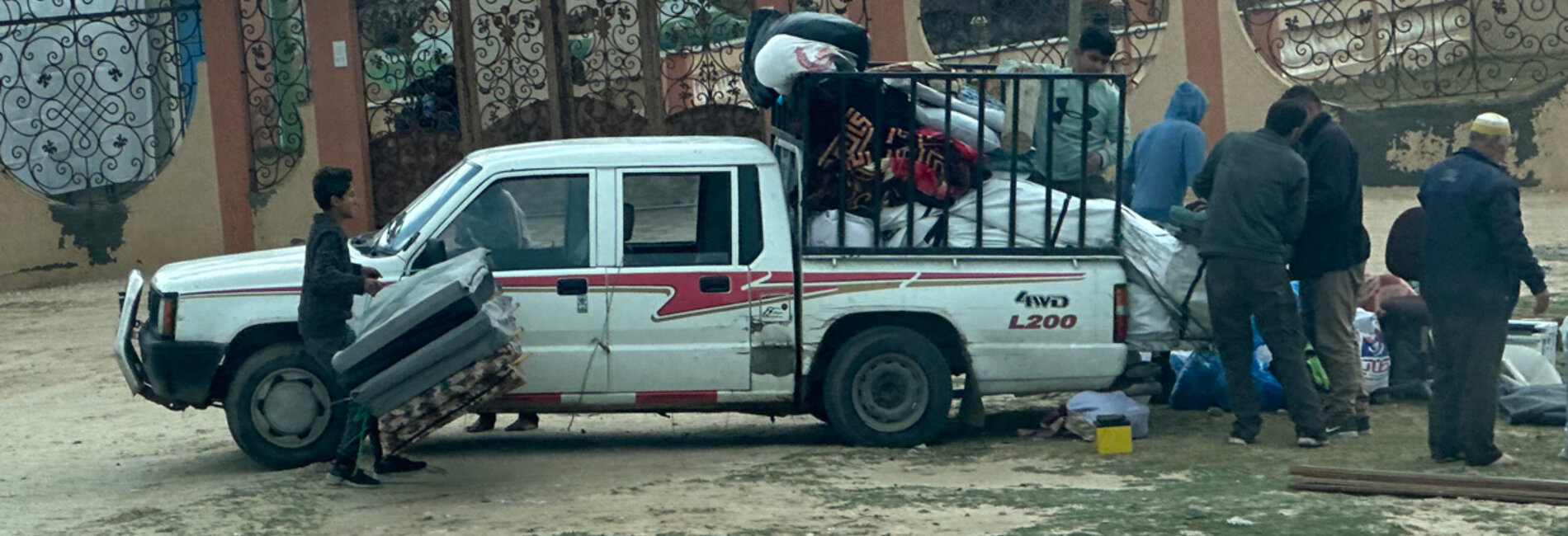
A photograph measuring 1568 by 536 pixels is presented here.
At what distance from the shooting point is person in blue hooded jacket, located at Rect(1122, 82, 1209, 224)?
9.64 meters

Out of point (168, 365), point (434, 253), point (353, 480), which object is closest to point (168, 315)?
point (168, 365)

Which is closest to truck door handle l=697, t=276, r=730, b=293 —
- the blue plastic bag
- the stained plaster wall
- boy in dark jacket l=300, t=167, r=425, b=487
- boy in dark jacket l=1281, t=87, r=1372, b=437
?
boy in dark jacket l=300, t=167, r=425, b=487

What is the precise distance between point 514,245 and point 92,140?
33.5 ft

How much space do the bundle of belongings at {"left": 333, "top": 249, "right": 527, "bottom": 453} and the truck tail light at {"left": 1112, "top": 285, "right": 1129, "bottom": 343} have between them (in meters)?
A: 2.76

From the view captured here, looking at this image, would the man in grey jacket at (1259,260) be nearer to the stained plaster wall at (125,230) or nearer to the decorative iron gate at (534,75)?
the decorative iron gate at (534,75)

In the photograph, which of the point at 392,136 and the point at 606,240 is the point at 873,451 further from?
the point at 392,136

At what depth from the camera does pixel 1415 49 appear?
642 inches

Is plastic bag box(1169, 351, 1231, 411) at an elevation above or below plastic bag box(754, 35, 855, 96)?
below

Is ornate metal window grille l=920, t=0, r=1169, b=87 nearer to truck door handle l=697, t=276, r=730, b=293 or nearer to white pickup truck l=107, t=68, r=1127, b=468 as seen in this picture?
white pickup truck l=107, t=68, r=1127, b=468

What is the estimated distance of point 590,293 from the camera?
8.14 meters

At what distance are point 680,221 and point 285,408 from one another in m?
1.99

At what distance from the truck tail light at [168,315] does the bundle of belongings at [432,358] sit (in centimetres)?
103

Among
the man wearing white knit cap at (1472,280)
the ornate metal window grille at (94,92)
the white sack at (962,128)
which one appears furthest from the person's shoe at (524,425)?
the ornate metal window grille at (94,92)

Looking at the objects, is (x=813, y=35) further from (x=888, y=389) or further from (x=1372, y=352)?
(x=1372, y=352)
